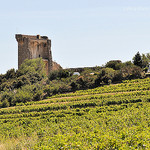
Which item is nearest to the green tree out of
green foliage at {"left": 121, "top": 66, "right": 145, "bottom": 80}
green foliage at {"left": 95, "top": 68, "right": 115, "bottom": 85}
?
green foliage at {"left": 121, "top": 66, "right": 145, "bottom": 80}

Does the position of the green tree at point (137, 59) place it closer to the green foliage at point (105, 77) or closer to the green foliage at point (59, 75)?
the green foliage at point (105, 77)

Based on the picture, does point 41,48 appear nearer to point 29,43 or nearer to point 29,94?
point 29,43

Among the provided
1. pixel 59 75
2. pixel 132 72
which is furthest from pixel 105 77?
pixel 59 75

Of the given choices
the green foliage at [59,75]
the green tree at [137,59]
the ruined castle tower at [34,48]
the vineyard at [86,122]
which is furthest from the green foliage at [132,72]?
the ruined castle tower at [34,48]

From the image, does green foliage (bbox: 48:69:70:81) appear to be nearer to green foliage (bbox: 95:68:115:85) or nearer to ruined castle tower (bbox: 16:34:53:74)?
green foliage (bbox: 95:68:115:85)

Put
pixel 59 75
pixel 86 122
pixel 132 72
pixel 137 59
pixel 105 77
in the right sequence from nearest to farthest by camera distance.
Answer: pixel 86 122, pixel 105 77, pixel 132 72, pixel 137 59, pixel 59 75

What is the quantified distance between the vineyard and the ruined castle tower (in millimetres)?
16621

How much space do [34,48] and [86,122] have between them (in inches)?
1383

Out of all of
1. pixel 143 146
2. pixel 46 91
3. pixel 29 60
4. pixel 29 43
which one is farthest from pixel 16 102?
pixel 143 146

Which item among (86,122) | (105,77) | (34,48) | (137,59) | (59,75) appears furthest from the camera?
(34,48)

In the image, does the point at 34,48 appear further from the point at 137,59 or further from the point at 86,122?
the point at 86,122

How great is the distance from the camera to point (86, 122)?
13023 mm

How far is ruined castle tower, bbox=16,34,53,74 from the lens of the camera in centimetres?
4438

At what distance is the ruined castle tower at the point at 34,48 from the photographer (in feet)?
146
